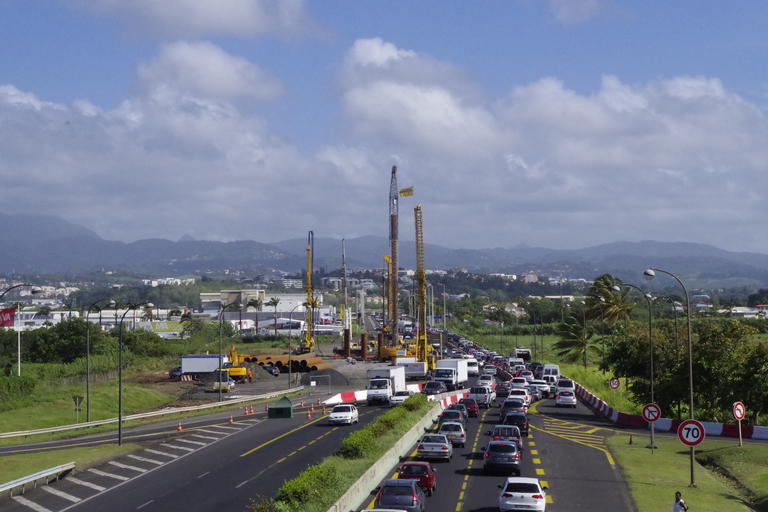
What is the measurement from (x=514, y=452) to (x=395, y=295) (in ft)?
390

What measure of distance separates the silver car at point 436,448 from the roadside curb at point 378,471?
121 centimetres

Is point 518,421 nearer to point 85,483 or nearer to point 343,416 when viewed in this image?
point 343,416

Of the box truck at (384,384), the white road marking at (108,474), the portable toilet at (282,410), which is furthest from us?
the box truck at (384,384)

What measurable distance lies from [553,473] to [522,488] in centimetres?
995

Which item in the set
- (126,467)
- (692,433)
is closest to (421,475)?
(692,433)

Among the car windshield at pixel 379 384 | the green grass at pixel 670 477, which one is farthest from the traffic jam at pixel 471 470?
the car windshield at pixel 379 384

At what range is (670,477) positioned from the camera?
37969mm

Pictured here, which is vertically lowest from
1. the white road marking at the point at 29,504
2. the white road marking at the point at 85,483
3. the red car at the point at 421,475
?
the white road marking at the point at 85,483

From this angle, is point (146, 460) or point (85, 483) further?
point (146, 460)

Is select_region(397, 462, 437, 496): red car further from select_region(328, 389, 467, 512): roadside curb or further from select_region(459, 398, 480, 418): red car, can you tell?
select_region(459, 398, 480, 418): red car

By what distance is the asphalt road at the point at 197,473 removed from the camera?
33438 mm

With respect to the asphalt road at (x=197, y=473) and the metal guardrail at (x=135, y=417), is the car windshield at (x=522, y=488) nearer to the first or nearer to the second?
the asphalt road at (x=197, y=473)

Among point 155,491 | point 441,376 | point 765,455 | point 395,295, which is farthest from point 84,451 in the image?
point 395,295

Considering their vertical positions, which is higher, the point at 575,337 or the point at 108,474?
the point at 108,474
